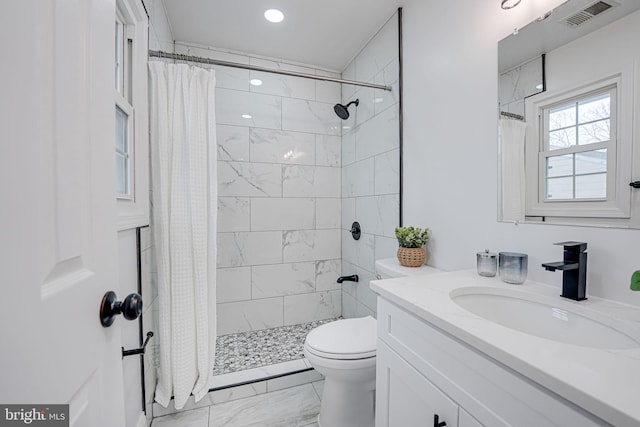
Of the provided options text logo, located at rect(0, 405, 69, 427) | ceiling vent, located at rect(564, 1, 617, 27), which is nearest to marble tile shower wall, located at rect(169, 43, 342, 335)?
ceiling vent, located at rect(564, 1, 617, 27)

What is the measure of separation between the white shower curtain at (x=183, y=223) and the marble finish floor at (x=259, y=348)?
0.36 metres

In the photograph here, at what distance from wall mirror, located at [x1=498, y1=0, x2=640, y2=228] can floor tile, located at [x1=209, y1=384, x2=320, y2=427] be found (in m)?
1.52

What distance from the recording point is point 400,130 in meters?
1.83

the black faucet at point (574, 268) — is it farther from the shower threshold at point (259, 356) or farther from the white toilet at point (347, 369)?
the shower threshold at point (259, 356)

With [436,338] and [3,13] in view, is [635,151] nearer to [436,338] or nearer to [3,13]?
[436,338]

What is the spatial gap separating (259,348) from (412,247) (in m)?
1.45

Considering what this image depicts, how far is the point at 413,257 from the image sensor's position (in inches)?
59.7

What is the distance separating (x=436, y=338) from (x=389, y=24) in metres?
2.06

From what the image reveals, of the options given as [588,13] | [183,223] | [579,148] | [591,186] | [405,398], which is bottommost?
[405,398]

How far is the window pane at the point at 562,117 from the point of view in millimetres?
959

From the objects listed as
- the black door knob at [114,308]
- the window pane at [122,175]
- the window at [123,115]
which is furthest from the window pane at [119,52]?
the black door knob at [114,308]

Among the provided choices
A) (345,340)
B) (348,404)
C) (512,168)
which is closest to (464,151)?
(512,168)

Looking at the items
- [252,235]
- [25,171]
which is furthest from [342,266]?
[25,171]

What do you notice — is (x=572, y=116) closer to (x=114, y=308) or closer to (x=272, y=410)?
(x=114, y=308)
